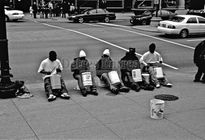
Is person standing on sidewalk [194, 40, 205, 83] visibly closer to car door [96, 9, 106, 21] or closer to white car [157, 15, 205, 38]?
white car [157, 15, 205, 38]

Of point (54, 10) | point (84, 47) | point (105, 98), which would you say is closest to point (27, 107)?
point (105, 98)

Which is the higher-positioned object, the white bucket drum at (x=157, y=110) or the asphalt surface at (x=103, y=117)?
the white bucket drum at (x=157, y=110)

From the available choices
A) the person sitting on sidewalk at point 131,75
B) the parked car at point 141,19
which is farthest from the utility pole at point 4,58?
the parked car at point 141,19

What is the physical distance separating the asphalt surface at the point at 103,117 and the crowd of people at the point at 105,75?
0.27 metres

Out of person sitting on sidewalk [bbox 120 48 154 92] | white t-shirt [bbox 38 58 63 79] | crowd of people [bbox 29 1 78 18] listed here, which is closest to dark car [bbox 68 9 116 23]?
crowd of people [bbox 29 1 78 18]

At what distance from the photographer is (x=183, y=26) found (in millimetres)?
23578

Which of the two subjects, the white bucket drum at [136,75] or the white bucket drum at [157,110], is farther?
the white bucket drum at [136,75]

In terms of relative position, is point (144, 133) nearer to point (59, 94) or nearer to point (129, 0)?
point (59, 94)

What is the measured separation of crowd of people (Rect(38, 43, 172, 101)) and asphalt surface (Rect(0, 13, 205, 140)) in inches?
10.6

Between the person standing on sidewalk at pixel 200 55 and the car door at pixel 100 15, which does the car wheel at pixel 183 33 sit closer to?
the car door at pixel 100 15

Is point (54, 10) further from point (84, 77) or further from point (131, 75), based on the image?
point (84, 77)

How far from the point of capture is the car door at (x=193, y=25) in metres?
23.9

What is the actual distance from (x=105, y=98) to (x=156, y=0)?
1046 inches

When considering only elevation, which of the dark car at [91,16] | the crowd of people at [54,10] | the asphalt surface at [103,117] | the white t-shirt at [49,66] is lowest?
the asphalt surface at [103,117]
